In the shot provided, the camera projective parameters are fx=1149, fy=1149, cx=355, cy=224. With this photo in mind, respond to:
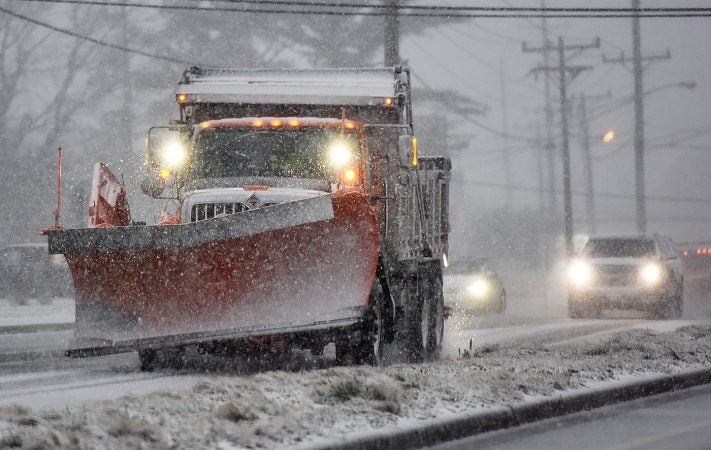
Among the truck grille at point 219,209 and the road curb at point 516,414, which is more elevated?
the truck grille at point 219,209

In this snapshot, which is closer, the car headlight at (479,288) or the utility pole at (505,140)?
the car headlight at (479,288)

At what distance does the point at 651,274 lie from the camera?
22.2 m

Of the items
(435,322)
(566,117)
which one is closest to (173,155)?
(435,322)

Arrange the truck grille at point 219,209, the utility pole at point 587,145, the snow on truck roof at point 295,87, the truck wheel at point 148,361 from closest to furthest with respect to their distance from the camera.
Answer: the truck grille at point 219,209 < the truck wheel at point 148,361 < the snow on truck roof at point 295,87 < the utility pole at point 587,145

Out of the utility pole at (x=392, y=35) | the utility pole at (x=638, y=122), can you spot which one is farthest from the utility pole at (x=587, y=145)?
the utility pole at (x=392, y=35)

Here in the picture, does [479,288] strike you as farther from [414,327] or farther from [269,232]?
[269,232]

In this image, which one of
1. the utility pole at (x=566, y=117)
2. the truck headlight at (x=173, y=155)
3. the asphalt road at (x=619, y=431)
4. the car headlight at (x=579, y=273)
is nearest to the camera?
the asphalt road at (x=619, y=431)

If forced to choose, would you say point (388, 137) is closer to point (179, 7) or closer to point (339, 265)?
point (339, 265)

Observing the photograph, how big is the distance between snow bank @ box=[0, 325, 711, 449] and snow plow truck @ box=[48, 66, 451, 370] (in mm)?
1139

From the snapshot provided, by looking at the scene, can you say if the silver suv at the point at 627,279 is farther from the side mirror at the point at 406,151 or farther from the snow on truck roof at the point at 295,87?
the side mirror at the point at 406,151

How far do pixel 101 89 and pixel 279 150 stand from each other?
30802 millimetres

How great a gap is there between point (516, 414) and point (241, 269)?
3101 millimetres

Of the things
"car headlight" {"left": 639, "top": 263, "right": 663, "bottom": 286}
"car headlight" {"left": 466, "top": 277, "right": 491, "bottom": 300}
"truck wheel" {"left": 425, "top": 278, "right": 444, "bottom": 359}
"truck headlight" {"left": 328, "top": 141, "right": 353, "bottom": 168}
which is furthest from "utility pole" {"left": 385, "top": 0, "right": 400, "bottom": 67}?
"truck headlight" {"left": 328, "top": 141, "right": 353, "bottom": 168}

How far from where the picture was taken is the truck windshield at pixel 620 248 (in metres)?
22.7
